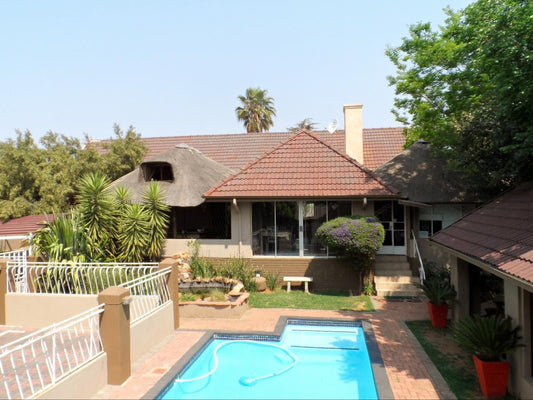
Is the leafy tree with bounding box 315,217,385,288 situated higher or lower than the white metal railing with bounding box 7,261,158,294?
higher

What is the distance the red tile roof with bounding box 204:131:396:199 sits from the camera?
13875 mm

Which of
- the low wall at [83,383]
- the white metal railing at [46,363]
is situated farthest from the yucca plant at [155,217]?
the low wall at [83,383]

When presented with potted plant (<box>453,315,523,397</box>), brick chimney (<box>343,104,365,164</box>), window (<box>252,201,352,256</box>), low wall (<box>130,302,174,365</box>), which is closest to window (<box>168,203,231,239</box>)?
window (<box>252,201,352,256</box>)

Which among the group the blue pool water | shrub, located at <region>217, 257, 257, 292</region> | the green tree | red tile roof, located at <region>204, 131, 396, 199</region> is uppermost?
the green tree

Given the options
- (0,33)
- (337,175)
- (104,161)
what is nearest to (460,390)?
(337,175)

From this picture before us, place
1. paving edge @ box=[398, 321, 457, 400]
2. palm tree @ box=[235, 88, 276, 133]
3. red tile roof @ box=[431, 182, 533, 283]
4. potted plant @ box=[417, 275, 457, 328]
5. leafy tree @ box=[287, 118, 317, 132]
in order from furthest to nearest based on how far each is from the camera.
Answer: leafy tree @ box=[287, 118, 317, 132]
palm tree @ box=[235, 88, 276, 133]
potted plant @ box=[417, 275, 457, 328]
paving edge @ box=[398, 321, 457, 400]
red tile roof @ box=[431, 182, 533, 283]

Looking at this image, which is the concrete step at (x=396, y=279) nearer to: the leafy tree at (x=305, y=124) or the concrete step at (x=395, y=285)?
the concrete step at (x=395, y=285)

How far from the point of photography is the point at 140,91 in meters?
17.5

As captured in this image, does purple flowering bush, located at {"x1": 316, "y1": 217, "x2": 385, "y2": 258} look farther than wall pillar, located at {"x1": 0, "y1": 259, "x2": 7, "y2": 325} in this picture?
Yes

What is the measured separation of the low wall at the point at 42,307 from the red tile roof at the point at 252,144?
13628 mm

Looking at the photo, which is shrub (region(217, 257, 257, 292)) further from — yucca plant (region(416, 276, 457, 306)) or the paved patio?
yucca plant (region(416, 276, 457, 306))

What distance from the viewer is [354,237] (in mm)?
12367

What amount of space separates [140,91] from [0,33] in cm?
695

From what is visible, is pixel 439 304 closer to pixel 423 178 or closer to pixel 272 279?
pixel 272 279
